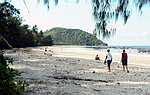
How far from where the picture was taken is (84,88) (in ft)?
47.7

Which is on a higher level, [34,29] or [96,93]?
[34,29]

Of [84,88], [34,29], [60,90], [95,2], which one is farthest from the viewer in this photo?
[34,29]

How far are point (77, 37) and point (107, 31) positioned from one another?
7131 inches

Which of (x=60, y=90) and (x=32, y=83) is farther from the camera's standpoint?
(x=32, y=83)

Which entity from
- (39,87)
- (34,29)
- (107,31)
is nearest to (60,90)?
(39,87)

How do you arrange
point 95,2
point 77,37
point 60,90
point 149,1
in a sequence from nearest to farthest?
point 149,1, point 95,2, point 60,90, point 77,37

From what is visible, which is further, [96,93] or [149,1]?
[96,93]

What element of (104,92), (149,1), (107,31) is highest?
(149,1)

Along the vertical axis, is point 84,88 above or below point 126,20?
below

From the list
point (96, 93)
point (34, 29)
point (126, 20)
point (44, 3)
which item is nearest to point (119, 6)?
point (126, 20)

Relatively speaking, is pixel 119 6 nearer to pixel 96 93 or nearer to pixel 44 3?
pixel 44 3

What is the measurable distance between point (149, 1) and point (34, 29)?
333ft

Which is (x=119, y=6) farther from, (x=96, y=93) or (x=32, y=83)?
(x=32, y=83)

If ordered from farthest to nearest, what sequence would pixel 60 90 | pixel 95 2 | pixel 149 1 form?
pixel 60 90, pixel 95 2, pixel 149 1
